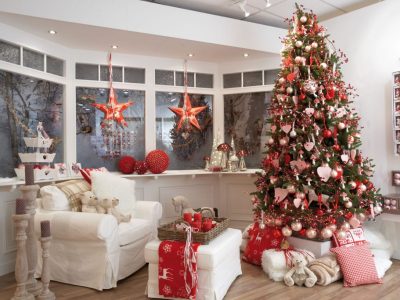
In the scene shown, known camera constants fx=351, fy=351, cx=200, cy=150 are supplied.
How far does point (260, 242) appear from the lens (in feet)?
11.5

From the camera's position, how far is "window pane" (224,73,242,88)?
4.84 m

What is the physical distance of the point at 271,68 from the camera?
4652 mm

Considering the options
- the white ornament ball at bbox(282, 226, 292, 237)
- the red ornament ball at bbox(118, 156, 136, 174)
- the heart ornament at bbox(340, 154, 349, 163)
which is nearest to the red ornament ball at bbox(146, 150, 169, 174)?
the red ornament ball at bbox(118, 156, 136, 174)

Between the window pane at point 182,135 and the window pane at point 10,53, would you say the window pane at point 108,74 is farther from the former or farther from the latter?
the window pane at point 10,53

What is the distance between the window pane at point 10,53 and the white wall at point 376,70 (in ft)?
11.9

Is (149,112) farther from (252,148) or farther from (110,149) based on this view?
(252,148)

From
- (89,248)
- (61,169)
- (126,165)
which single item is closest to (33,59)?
(61,169)

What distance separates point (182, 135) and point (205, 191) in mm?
829

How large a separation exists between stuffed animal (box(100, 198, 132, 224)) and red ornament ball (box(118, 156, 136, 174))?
0.94 m

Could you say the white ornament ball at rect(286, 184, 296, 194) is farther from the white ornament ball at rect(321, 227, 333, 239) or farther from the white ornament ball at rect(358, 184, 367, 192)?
the white ornament ball at rect(358, 184, 367, 192)

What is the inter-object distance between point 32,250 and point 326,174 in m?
2.55

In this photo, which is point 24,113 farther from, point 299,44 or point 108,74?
point 299,44

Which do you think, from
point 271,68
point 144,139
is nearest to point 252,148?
point 271,68

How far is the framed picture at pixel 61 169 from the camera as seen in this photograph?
3.70 m
